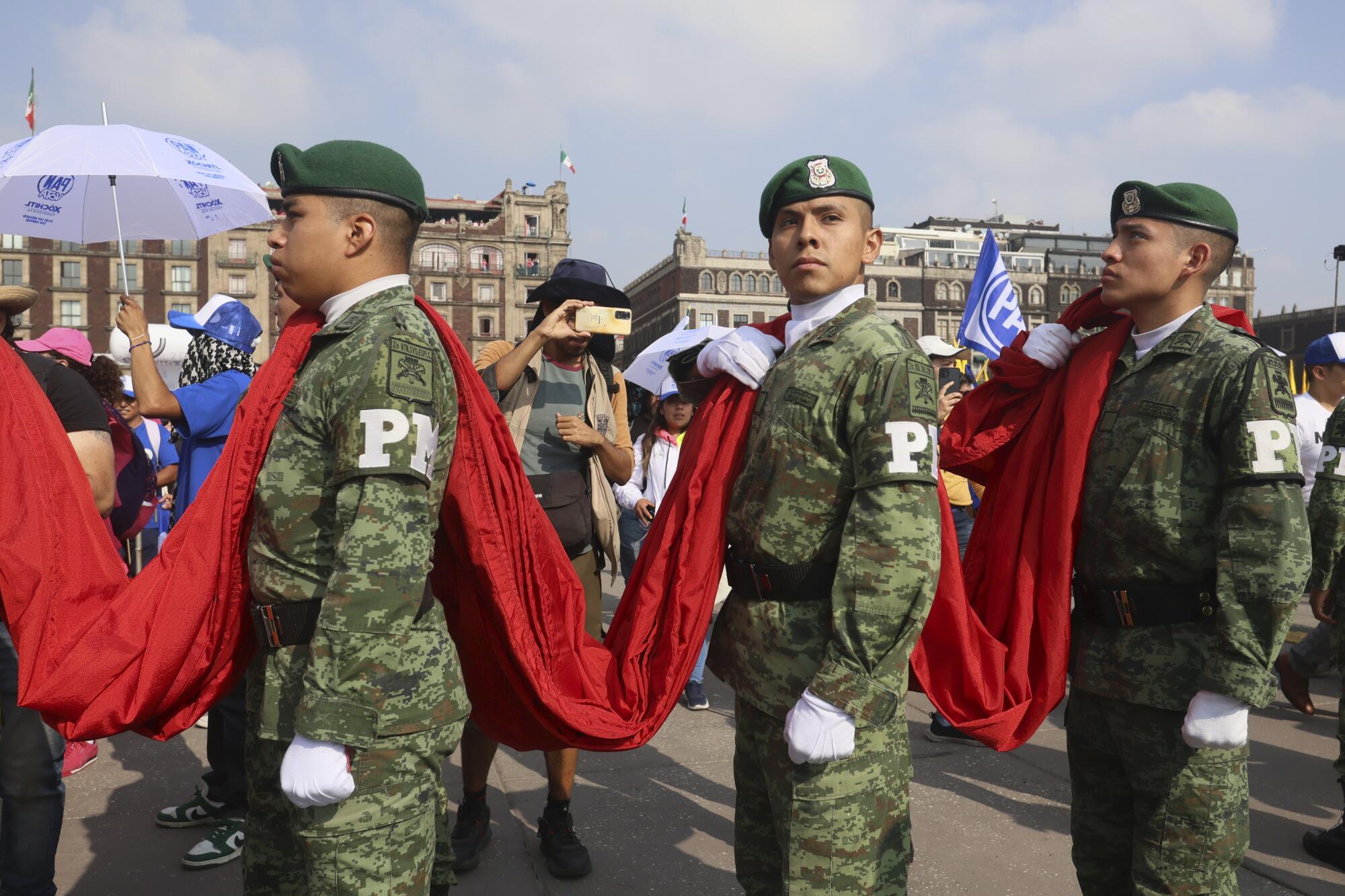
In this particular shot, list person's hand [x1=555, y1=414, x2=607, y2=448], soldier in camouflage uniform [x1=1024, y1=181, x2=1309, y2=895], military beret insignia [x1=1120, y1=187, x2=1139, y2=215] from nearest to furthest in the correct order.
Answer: soldier in camouflage uniform [x1=1024, y1=181, x2=1309, y2=895] → military beret insignia [x1=1120, y1=187, x2=1139, y2=215] → person's hand [x1=555, y1=414, x2=607, y2=448]

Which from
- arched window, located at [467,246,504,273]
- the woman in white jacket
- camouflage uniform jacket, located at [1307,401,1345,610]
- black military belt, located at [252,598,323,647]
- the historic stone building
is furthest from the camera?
arched window, located at [467,246,504,273]

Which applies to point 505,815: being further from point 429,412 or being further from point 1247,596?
point 1247,596

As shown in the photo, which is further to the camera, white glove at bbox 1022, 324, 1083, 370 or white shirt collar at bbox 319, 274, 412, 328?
white glove at bbox 1022, 324, 1083, 370

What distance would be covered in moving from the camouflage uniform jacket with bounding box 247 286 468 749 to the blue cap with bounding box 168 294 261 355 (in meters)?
2.40

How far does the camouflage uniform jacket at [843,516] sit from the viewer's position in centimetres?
226

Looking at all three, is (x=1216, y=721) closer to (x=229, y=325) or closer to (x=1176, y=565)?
(x=1176, y=565)

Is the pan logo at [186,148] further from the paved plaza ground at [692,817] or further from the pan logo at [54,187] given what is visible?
the paved plaza ground at [692,817]

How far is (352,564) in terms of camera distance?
202 cm

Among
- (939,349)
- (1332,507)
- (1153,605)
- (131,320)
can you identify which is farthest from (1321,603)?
(131,320)

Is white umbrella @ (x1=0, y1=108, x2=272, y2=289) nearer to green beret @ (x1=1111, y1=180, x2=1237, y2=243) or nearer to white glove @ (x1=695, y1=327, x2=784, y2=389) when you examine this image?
white glove @ (x1=695, y1=327, x2=784, y2=389)

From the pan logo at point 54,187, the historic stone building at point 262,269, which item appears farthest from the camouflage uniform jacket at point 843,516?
the historic stone building at point 262,269

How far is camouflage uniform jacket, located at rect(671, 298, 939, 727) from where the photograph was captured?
7.42 feet

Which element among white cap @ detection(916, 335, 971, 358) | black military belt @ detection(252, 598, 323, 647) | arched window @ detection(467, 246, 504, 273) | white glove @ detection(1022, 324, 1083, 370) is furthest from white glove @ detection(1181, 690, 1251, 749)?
arched window @ detection(467, 246, 504, 273)

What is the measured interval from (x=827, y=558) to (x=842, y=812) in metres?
0.59
